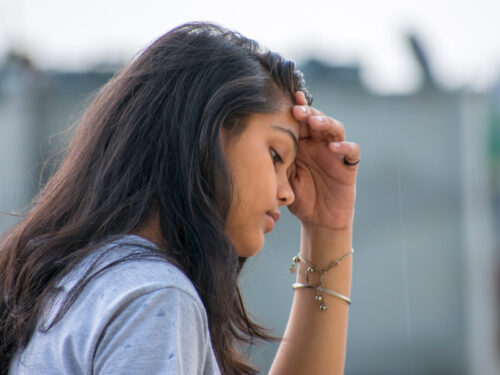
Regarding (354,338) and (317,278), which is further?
(354,338)

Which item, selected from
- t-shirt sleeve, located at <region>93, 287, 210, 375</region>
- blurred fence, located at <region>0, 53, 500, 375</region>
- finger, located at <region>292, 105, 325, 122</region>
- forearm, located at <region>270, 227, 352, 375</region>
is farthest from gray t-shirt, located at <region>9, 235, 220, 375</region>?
blurred fence, located at <region>0, 53, 500, 375</region>

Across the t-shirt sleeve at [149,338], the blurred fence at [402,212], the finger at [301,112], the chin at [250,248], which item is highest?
the finger at [301,112]

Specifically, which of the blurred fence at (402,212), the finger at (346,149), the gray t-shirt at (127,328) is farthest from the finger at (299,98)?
the blurred fence at (402,212)

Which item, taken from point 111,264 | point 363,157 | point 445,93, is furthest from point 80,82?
point 111,264

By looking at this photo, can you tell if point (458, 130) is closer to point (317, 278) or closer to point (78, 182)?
point (317, 278)

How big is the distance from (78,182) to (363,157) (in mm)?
6170

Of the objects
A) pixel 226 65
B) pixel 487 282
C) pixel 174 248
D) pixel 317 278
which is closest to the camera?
pixel 174 248

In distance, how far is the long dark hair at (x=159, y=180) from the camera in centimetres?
113

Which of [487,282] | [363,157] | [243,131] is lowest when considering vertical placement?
[487,282]

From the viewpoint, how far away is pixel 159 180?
1.19 metres

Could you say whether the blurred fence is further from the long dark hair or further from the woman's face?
the long dark hair

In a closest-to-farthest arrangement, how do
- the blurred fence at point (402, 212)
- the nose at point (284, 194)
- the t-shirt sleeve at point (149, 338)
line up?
the t-shirt sleeve at point (149, 338) → the nose at point (284, 194) → the blurred fence at point (402, 212)

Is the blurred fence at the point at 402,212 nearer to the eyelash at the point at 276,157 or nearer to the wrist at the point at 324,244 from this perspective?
the wrist at the point at 324,244

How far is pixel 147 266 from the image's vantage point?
999 millimetres
